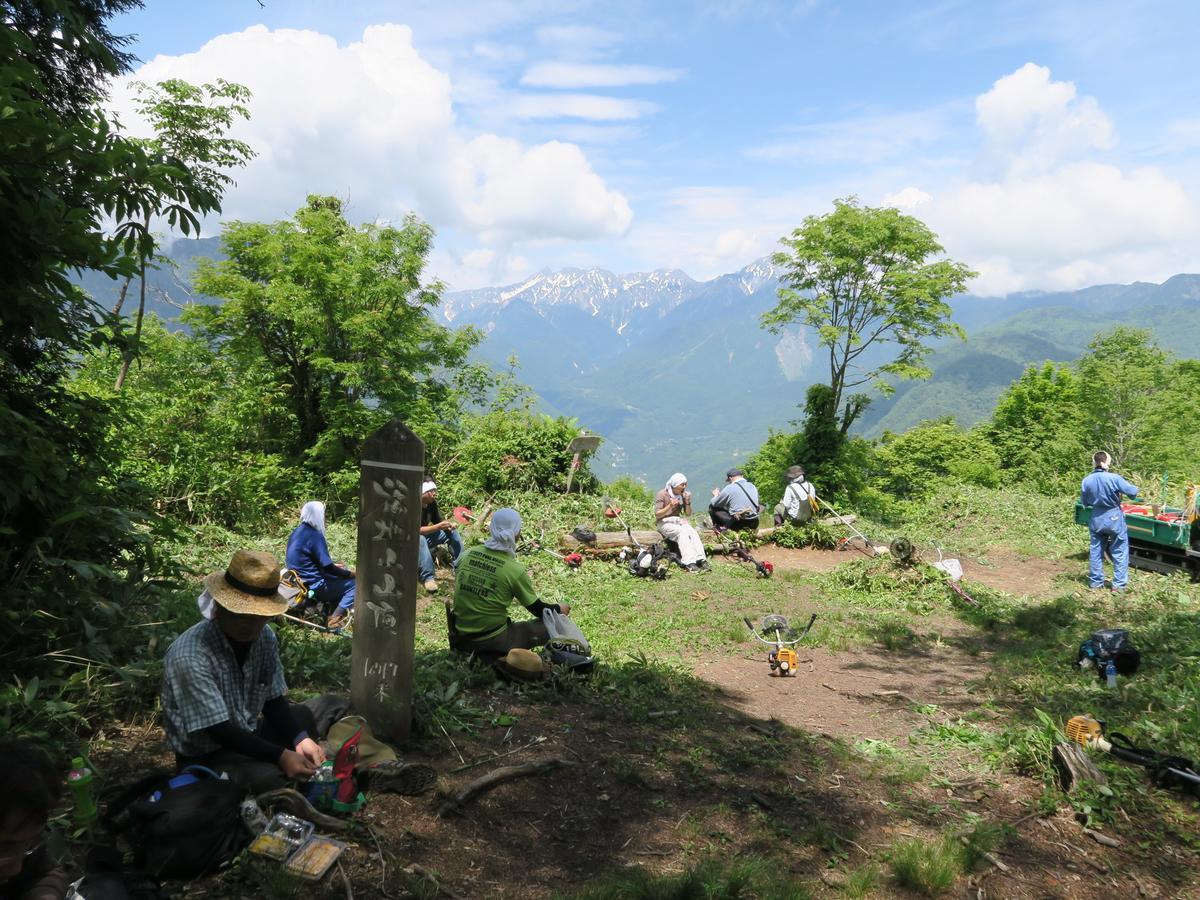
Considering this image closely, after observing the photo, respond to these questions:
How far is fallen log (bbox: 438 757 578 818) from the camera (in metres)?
3.99

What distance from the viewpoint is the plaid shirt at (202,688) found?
11.1ft

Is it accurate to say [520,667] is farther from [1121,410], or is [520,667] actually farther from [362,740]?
[1121,410]

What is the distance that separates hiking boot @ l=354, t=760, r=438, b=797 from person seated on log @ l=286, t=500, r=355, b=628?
4448 millimetres

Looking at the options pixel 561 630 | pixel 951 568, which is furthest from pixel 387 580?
pixel 951 568

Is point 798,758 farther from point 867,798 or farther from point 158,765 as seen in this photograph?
point 158,765

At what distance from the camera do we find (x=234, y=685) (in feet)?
11.9

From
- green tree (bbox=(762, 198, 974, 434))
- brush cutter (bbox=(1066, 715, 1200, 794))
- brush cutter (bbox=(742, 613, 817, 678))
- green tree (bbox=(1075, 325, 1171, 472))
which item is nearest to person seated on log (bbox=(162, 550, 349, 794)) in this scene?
brush cutter (bbox=(1066, 715, 1200, 794))

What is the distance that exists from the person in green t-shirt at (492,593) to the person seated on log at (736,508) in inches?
349

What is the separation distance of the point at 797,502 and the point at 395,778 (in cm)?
1228

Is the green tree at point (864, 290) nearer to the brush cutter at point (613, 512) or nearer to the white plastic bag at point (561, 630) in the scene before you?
the brush cutter at point (613, 512)

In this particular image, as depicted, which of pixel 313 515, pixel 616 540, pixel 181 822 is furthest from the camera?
pixel 616 540

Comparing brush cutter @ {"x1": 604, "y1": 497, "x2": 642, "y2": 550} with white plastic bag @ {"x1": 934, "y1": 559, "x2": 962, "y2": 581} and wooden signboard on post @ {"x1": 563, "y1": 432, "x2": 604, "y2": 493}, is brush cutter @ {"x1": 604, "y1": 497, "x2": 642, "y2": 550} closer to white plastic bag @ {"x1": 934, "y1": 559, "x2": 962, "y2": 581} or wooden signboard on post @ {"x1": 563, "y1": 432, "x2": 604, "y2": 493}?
wooden signboard on post @ {"x1": 563, "y1": 432, "x2": 604, "y2": 493}

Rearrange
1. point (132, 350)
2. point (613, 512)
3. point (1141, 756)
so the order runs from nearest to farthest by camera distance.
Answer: point (132, 350) < point (1141, 756) < point (613, 512)

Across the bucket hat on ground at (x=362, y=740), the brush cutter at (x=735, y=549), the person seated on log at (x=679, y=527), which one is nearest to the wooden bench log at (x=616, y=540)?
the brush cutter at (x=735, y=549)
